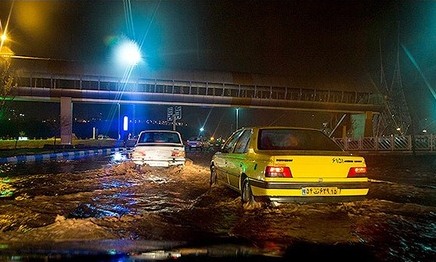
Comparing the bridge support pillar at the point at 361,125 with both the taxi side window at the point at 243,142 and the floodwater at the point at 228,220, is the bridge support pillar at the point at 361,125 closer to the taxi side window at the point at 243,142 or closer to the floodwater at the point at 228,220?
the floodwater at the point at 228,220

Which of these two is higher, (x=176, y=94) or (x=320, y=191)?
(x=176, y=94)

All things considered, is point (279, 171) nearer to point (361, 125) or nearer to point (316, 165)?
point (316, 165)

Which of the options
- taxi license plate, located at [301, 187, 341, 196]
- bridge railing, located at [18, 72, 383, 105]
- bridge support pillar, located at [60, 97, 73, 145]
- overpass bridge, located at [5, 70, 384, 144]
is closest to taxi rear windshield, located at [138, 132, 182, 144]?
taxi license plate, located at [301, 187, 341, 196]

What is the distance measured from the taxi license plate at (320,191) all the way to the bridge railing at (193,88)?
3620 centimetres

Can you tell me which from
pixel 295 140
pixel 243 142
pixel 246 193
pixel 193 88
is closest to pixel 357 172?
pixel 295 140

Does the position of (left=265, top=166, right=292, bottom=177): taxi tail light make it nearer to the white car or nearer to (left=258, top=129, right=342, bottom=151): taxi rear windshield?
(left=258, top=129, right=342, bottom=151): taxi rear windshield

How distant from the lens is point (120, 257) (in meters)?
4.77

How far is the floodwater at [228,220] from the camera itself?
5.50m

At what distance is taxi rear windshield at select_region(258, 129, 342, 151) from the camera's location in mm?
8203

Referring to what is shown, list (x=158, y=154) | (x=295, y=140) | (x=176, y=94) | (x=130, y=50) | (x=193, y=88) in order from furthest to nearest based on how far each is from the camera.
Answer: (x=193, y=88) → (x=176, y=94) → (x=130, y=50) → (x=158, y=154) → (x=295, y=140)

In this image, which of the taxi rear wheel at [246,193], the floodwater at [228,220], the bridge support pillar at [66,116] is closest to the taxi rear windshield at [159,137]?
the floodwater at [228,220]

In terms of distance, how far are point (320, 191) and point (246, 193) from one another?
1.49m

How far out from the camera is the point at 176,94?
43.7m

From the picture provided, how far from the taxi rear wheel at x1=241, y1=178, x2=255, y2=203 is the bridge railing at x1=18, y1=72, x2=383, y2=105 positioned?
1369 inches
